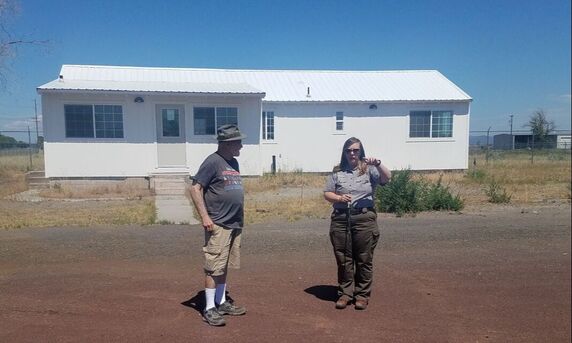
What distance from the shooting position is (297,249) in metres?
6.77

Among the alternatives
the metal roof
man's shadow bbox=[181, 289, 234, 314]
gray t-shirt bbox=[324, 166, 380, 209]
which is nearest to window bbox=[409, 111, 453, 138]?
the metal roof

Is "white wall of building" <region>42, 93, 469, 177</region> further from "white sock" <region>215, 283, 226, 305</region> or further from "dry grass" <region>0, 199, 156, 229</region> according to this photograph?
"white sock" <region>215, 283, 226, 305</region>

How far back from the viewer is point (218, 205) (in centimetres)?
407

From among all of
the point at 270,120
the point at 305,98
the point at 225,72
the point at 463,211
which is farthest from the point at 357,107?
the point at 463,211

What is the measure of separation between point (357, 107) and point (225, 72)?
6.32 meters

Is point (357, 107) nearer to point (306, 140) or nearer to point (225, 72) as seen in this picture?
point (306, 140)

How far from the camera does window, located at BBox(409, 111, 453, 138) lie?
19094 mm

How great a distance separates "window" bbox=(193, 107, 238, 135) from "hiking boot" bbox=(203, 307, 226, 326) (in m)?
12.0

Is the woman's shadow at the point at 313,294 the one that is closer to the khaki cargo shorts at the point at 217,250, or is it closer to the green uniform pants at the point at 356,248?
the green uniform pants at the point at 356,248

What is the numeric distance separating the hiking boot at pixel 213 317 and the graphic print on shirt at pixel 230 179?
1.10 m

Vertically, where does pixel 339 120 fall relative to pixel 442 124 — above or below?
above

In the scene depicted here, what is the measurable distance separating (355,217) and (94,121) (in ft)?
42.1

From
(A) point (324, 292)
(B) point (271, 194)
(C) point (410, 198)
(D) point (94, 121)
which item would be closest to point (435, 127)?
(B) point (271, 194)

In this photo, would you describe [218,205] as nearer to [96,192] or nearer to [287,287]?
[287,287]
